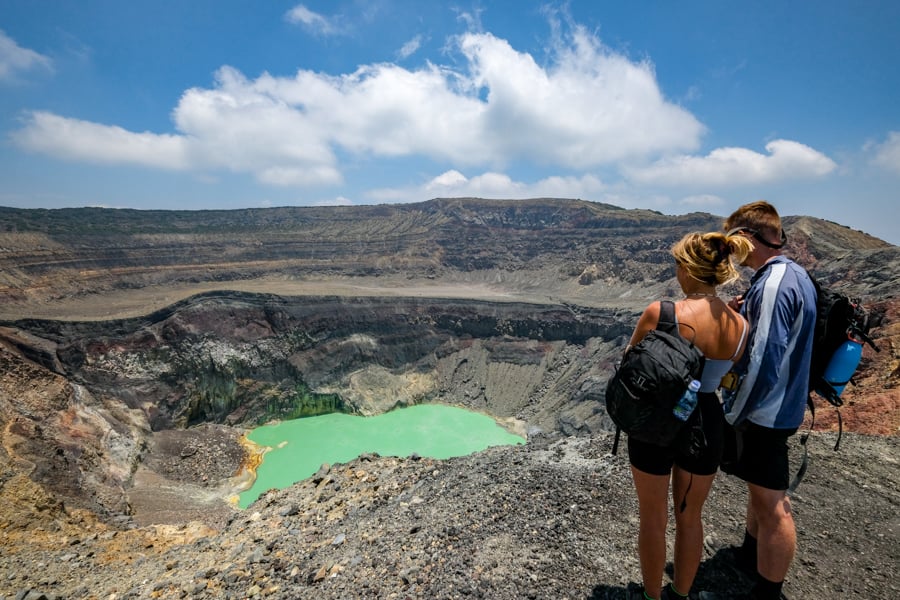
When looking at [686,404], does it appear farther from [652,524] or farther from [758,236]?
[758,236]

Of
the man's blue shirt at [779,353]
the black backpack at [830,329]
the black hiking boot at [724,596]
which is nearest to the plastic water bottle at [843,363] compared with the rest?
the black backpack at [830,329]

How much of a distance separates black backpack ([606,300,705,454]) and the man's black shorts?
0.57 m

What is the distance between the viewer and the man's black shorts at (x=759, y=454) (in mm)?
2516

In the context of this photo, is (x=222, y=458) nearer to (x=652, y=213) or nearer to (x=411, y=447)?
(x=411, y=447)

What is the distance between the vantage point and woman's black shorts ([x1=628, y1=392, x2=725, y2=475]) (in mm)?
2352

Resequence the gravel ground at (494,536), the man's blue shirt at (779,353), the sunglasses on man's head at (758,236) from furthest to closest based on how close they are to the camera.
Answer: the gravel ground at (494,536)
the sunglasses on man's head at (758,236)
the man's blue shirt at (779,353)

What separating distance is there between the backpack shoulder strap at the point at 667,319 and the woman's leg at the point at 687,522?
0.80 m

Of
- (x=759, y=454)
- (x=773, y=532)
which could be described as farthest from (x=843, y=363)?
(x=773, y=532)

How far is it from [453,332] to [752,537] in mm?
33066

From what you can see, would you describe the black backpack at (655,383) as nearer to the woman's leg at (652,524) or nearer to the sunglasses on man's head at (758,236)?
the woman's leg at (652,524)

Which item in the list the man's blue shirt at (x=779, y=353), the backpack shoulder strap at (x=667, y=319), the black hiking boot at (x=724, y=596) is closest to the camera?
the backpack shoulder strap at (x=667, y=319)

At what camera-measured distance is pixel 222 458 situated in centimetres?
2122

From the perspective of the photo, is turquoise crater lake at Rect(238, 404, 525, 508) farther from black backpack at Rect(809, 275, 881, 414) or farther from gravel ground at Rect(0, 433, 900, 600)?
black backpack at Rect(809, 275, 881, 414)

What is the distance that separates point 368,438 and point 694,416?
2575 centimetres
